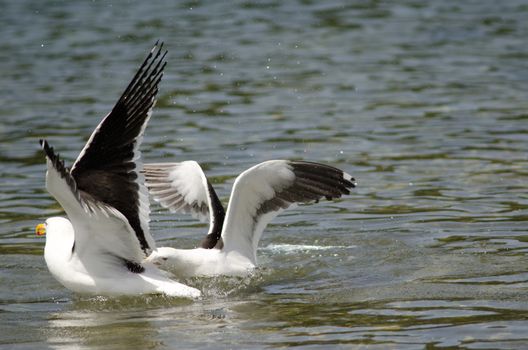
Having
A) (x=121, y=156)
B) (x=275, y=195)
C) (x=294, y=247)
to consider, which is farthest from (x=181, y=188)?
(x=121, y=156)

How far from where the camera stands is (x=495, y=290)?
8039mm

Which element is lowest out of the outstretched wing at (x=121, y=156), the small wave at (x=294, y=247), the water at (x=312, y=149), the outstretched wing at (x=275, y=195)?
the small wave at (x=294, y=247)

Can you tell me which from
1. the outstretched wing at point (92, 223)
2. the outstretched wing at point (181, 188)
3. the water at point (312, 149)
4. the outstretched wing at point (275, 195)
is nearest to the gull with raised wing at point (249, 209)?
the outstretched wing at point (275, 195)

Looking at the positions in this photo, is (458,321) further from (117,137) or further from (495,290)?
(117,137)

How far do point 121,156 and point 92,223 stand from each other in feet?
1.90

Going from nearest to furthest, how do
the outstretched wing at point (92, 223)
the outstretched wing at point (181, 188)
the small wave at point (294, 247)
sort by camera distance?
the outstretched wing at point (92, 223) < the small wave at point (294, 247) < the outstretched wing at point (181, 188)

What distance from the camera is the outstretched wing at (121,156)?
7.90 m

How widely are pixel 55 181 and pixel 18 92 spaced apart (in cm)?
1051

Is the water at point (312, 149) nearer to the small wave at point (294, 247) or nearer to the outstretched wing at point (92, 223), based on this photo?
the small wave at point (294, 247)

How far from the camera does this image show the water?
7.68 metres

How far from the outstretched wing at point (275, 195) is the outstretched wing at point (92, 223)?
2.91ft

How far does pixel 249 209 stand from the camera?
9250mm

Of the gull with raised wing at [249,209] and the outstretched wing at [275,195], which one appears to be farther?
the outstretched wing at [275,195]

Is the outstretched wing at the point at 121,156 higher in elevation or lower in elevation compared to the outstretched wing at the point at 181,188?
higher
